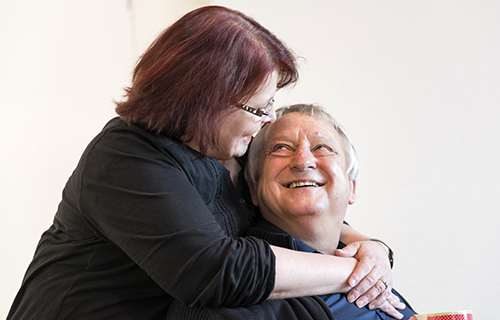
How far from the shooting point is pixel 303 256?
115 cm

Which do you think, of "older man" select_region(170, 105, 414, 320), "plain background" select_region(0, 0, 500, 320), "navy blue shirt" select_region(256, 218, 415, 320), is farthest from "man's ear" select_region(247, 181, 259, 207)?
"plain background" select_region(0, 0, 500, 320)

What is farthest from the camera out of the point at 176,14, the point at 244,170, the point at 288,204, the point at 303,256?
the point at 176,14

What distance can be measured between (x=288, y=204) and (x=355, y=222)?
1154 mm

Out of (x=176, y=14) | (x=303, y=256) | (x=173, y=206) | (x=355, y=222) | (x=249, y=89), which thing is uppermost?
(x=176, y=14)

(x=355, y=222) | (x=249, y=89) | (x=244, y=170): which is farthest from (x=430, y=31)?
(x=249, y=89)

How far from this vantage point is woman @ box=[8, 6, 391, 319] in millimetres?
998

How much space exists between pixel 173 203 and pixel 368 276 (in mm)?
720

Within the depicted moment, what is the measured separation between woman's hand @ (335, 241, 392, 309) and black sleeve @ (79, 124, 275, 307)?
16.1 inches

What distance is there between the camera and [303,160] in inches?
59.5

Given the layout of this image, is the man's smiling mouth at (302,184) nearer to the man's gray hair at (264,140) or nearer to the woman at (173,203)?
the man's gray hair at (264,140)

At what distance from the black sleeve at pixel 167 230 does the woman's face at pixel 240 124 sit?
0.23 m

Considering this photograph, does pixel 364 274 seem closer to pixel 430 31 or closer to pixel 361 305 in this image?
pixel 361 305

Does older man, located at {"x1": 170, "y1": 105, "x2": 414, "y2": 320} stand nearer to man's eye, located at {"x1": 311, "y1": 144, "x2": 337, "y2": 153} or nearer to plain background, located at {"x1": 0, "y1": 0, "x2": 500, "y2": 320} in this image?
man's eye, located at {"x1": 311, "y1": 144, "x2": 337, "y2": 153}

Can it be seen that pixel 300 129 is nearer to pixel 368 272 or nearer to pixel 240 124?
pixel 240 124
